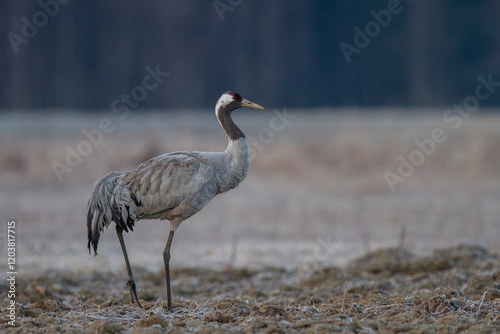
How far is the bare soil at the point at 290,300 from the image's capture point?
5.38 m

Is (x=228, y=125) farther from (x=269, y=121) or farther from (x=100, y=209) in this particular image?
(x=269, y=121)

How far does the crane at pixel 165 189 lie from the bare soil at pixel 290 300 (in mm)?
710

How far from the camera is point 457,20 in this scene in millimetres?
44719

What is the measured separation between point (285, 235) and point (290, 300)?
5604 mm

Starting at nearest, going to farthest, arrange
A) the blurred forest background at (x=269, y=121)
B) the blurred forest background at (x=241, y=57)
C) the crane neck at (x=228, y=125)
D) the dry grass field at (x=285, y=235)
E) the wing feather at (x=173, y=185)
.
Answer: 1. the dry grass field at (x=285, y=235)
2. the wing feather at (x=173, y=185)
3. the crane neck at (x=228, y=125)
4. the blurred forest background at (x=269, y=121)
5. the blurred forest background at (x=241, y=57)

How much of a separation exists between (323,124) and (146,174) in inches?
759

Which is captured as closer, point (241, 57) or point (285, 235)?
point (285, 235)

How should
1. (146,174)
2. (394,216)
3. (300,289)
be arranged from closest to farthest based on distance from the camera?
(146,174)
(300,289)
(394,216)

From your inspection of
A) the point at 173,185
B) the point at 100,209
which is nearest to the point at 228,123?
the point at 173,185

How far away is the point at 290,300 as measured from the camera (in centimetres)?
767

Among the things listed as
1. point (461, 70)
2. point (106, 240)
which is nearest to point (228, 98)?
point (106, 240)

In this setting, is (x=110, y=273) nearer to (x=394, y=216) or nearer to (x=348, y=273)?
(x=348, y=273)

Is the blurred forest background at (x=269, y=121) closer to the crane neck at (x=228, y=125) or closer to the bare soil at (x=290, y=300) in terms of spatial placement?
the bare soil at (x=290, y=300)

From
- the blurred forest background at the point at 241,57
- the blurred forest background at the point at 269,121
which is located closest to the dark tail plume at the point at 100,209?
the blurred forest background at the point at 269,121
